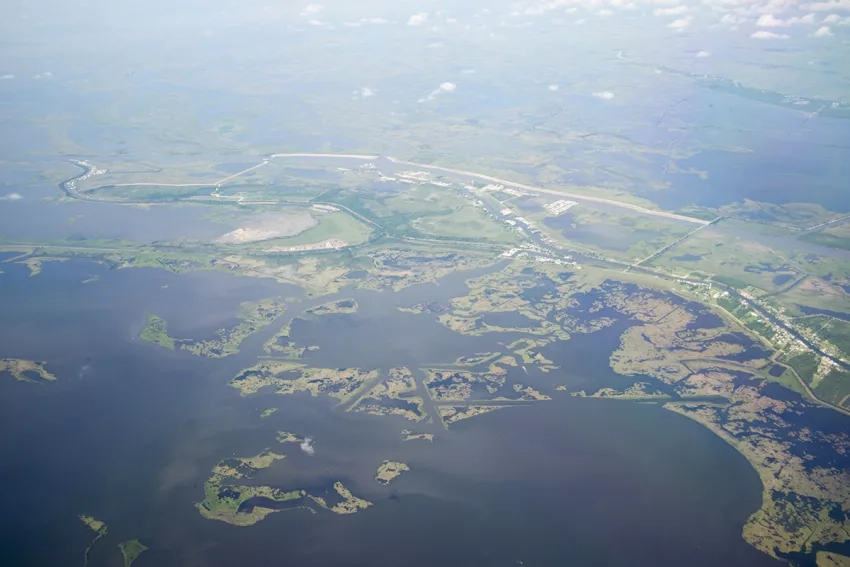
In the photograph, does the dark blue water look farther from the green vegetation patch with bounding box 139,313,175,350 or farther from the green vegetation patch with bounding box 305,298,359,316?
the green vegetation patch with bounding box 305,298,359,316

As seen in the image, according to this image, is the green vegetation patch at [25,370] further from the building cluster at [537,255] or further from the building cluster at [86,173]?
the building cluster at [86,173]

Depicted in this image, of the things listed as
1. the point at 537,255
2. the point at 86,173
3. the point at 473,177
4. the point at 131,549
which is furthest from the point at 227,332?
the point at 86,173

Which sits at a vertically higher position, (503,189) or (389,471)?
(389,471)

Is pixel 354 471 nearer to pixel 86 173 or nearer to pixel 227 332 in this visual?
pixel 227 332

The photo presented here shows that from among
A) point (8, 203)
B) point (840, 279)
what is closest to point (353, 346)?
point (840, 279)

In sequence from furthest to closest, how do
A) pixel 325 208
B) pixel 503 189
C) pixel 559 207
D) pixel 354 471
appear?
1. pixel 503 189
2. pixel 559 207
3. pixel 325 208
4. pixel 354 471

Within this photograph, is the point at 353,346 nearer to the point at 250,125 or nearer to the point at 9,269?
the point at 9,269

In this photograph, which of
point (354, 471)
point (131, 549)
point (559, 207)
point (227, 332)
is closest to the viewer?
point (131, 549)

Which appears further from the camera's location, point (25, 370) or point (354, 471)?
point (25, 370)

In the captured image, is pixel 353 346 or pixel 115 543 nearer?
pixel 115 543

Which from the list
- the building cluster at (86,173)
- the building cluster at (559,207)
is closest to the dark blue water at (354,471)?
the building cluster at (559,207)

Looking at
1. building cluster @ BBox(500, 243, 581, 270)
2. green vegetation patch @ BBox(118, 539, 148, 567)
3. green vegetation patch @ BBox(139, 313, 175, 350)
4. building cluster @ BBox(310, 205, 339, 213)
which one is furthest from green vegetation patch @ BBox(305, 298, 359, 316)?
green vegetation patch @ BBox(118, 539, 148, 567)
